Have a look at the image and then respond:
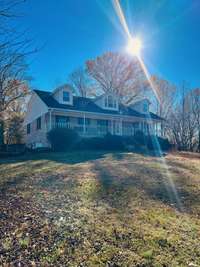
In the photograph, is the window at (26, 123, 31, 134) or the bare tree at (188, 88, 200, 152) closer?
the window at (26, 123, 31, 134)

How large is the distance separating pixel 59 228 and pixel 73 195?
2.06 metres

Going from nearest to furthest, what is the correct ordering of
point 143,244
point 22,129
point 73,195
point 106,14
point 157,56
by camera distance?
point 143,244 → point 73,195 → point 106,14 → point 157,56 → point 22,129

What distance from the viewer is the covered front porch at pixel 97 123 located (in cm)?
2195

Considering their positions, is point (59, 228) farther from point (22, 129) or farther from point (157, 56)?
point (22, 129)

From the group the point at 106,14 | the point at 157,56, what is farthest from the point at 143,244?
the point at 157,56

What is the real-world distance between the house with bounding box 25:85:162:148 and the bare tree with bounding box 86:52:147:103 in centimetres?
764

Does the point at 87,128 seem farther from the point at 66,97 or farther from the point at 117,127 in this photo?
the point at 117,127

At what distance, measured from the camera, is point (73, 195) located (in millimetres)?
6559

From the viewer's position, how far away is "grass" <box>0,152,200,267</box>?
3.68 m

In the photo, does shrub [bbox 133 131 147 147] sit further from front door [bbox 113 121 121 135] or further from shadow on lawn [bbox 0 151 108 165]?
shadow on lawn [bbox 0 151 108 165]

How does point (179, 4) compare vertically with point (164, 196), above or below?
above

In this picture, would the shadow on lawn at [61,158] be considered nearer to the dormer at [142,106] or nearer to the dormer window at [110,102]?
the dormer window at [110,102]

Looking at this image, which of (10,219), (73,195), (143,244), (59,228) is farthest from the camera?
(73,195)

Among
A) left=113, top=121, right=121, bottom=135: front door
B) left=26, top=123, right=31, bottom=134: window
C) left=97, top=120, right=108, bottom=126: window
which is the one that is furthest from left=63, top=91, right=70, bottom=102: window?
left=113, top=121, right=121, bottom=135: front door
